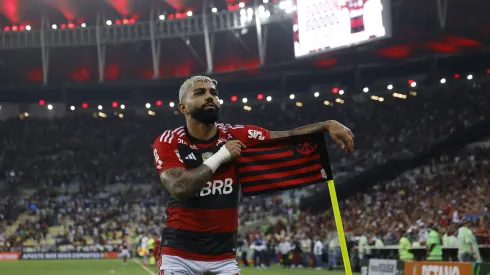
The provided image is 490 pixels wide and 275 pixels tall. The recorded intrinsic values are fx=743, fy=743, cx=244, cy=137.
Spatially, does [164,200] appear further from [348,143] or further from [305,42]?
[348,143]

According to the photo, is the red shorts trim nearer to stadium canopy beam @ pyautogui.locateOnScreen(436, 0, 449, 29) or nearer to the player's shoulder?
the player's shoulder

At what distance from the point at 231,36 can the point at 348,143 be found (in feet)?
167

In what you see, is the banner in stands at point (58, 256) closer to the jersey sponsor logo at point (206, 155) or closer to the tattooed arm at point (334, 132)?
the tattooed arm at point (334, 132)

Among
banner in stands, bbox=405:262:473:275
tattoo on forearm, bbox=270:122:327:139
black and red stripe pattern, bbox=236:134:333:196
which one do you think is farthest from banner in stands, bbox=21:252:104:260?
tattoo on forearm, bbox=270:122:327:139

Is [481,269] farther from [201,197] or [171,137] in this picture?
[171,137]

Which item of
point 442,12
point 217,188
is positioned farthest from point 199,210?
point 442,12

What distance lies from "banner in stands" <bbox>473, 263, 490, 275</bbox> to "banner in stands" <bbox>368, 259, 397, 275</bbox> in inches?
165

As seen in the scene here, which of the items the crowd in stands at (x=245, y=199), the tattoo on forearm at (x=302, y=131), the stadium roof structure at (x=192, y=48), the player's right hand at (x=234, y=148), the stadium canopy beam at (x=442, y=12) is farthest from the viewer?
the stadium roof structure at (x=192, y=48)

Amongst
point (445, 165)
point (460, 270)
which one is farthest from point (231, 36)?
point (460, 270)

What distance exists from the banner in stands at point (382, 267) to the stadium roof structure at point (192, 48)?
2238cm

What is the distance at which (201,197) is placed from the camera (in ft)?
19.0

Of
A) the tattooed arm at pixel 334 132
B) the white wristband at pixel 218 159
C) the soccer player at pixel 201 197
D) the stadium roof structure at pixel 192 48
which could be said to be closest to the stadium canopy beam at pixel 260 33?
the stadium roof structure at pixel 192 48

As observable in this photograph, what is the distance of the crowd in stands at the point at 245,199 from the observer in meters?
33.7

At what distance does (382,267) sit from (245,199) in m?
26.8
